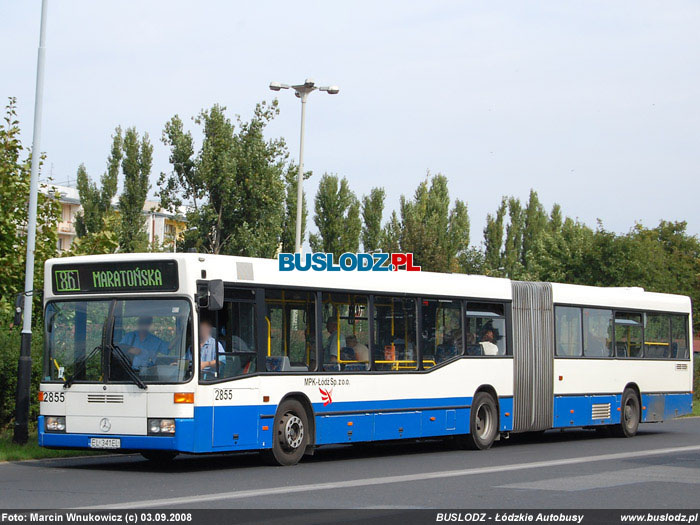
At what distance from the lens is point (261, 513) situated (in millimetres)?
10445

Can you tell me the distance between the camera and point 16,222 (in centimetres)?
2131

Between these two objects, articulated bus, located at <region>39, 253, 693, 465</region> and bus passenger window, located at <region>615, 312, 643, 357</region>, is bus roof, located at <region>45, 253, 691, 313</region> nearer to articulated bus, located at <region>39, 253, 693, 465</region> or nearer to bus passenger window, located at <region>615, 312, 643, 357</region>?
articulated bus, located at <region>39, 253, 693, 465</region>

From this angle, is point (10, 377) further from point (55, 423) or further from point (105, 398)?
point (105, 398)

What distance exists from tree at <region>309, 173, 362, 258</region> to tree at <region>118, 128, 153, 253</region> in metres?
9.23

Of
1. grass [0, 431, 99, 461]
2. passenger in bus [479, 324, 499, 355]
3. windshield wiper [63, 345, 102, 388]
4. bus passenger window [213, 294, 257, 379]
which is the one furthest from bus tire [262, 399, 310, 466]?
passenger in bus [479, 324, 499, 355]

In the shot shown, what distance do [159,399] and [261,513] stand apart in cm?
439

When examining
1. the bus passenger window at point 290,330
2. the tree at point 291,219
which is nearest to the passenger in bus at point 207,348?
the bus passenger window at point 290,330

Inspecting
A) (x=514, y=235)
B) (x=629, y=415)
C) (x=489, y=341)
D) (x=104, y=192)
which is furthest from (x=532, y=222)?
(x=489, y=341)

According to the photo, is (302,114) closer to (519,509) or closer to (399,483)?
(399,483)

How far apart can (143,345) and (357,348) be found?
390cm

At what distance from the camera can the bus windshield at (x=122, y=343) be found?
48.0 feet

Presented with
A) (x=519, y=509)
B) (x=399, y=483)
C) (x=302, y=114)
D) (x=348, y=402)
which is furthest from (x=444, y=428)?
(x=302, y=114)

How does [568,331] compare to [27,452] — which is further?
[568,331]

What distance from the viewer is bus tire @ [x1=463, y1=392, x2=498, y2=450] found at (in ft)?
65.5
